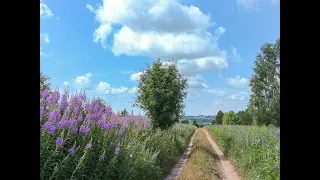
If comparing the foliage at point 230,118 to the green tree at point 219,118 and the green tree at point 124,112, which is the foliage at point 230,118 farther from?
the green tree at point 124,112

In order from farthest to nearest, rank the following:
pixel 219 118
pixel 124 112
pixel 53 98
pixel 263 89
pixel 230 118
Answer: pixel 219 118 < pixel 230 118 < pixel 263 89 < pixel 124 112 < pixel 53 98

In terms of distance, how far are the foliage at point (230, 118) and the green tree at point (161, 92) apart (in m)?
4.16

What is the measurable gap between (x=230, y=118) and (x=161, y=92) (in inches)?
218

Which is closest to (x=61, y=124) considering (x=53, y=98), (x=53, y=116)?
(x=53, y=116)

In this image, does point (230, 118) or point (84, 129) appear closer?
point (84, 129)

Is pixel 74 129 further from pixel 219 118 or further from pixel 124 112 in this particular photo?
pixel 219 118

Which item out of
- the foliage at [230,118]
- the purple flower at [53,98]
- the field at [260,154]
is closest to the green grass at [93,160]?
the purple flower at [53,98]

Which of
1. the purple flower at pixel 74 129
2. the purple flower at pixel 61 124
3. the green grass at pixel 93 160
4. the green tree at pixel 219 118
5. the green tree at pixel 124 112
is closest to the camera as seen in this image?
the green grass at pixel 93 160

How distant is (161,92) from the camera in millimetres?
6668

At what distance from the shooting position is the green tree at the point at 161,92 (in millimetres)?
6703

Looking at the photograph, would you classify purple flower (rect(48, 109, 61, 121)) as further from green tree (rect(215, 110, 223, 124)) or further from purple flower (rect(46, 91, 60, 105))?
green tree (rect(215, 110, 223, 124))

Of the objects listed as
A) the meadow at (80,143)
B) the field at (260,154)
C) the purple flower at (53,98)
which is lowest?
the field at (260,154)
